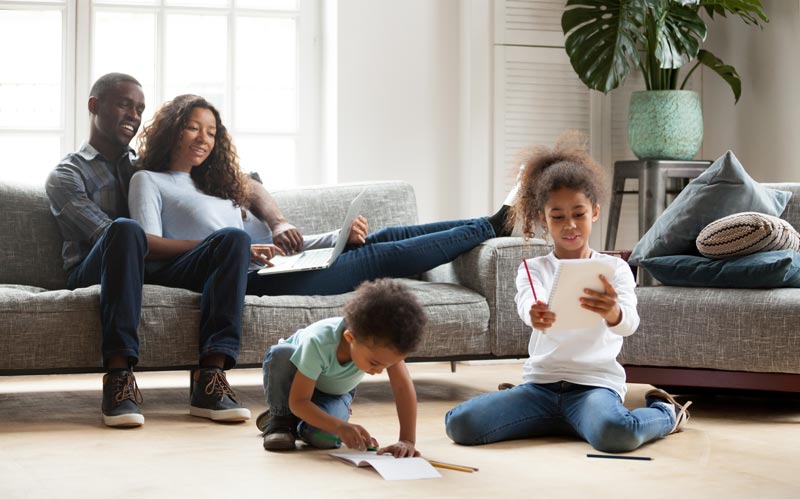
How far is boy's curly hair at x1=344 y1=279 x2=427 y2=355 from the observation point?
186cm

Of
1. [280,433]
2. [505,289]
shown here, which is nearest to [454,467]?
[280,433]

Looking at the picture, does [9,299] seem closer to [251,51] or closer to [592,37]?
[251,51]

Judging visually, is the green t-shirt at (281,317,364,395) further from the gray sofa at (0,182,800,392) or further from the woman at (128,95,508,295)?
the woman at (128,95,508,295)

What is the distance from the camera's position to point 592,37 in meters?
4.08

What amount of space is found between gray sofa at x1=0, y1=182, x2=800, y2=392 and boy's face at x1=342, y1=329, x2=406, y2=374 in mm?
812

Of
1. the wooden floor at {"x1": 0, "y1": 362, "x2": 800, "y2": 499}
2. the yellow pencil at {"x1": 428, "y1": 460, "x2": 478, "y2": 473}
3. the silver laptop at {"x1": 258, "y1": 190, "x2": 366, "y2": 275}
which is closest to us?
the wooden floor at {"x1": 0, "y1": 362, "x2": 800, "y2": 499}

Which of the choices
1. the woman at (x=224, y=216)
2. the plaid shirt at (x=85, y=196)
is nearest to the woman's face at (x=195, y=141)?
the woman at (x=224, y=216)

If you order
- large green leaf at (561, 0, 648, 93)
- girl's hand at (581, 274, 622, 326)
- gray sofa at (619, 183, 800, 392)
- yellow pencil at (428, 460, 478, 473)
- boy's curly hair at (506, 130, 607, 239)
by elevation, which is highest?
large green leaf at (561, 0, 648, 93)

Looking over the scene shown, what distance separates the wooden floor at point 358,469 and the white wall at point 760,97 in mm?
1548

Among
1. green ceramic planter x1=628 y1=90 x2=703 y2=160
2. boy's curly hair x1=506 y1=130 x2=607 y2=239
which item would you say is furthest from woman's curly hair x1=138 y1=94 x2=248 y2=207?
green ceramic planter x1=628 y1=90 x2=703 y2=160

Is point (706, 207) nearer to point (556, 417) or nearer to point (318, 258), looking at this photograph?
point (556, 417)

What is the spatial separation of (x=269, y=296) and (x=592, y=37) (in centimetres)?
196

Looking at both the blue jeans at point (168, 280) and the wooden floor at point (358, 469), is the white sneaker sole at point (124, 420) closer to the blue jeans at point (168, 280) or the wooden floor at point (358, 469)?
the wooden floor at point (358, 469)

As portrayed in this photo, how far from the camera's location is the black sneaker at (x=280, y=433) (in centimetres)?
215
